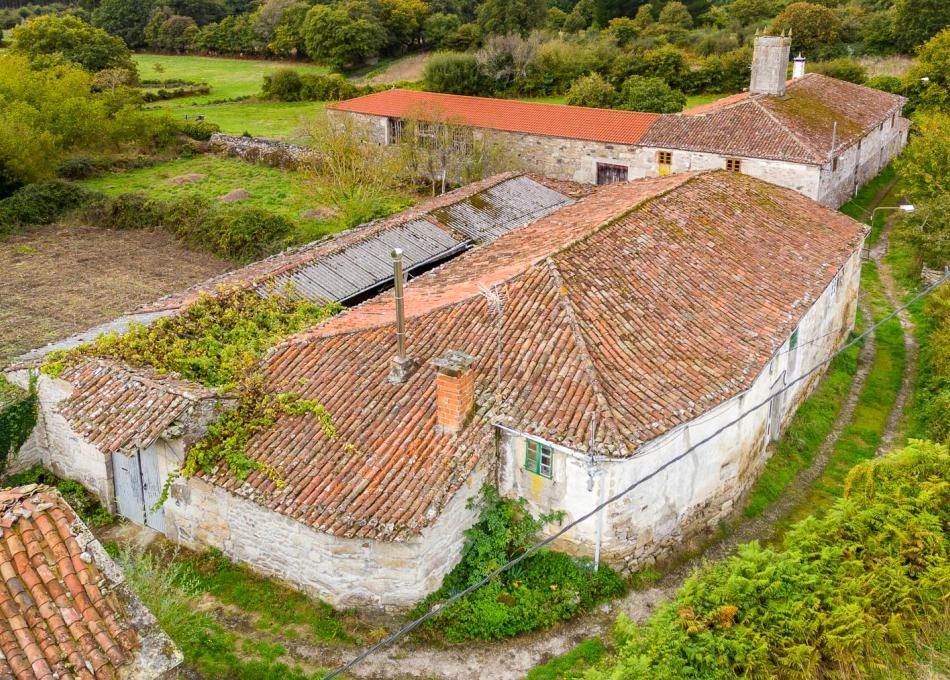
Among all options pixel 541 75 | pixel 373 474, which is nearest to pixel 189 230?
pixel 373 474

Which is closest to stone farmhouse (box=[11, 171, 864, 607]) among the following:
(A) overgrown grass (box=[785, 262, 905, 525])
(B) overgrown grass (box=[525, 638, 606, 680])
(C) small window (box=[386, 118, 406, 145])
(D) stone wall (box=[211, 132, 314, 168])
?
(A) overgrown grass (box=[785, 262, 905, 525])

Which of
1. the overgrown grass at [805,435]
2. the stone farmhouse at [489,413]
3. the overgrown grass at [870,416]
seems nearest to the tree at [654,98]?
the overgrown grass at [870,416]

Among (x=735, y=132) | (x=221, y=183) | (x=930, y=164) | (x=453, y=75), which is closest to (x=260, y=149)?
(x=221, y=183)

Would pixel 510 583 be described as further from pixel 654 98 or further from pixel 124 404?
pixel 654 98

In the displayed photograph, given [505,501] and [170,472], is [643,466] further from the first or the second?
[170,472]

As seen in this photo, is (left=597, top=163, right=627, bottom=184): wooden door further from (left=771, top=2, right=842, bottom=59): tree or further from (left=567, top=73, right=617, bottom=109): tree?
(left=771, top=2, right=842, bottom=59): tree

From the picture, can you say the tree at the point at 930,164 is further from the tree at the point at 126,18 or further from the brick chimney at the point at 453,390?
the tree at the point at 126,18
